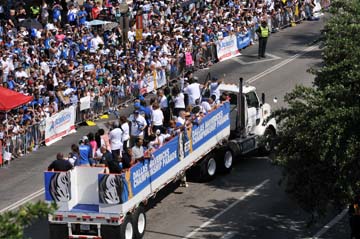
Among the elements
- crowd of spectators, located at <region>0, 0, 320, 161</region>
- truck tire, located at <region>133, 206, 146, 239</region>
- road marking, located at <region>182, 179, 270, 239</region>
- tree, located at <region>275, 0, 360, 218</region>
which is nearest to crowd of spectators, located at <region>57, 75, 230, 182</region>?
truck tire, located at <region>133, 206, 146, 239</region>

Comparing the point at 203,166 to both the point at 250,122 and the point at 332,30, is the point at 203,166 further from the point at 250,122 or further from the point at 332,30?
the point at 332,30

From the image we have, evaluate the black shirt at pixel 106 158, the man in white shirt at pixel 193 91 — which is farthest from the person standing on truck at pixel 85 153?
the man in white shirt at pixel 193 91

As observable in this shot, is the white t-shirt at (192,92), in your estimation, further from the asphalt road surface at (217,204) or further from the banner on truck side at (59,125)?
the banner on truck side at (59,125)

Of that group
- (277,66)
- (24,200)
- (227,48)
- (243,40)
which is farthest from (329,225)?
(243,40)

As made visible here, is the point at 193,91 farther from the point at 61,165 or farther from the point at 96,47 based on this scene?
the point at 96,47

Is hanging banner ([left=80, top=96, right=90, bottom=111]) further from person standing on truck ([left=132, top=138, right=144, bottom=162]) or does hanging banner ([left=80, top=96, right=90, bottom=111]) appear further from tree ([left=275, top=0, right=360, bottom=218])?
tree ([left=275, top=0, right=360, bottom=218])

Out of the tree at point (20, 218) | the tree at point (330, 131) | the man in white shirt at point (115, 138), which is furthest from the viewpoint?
the man in white shirt at point (115, 138)

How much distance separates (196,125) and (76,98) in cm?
851

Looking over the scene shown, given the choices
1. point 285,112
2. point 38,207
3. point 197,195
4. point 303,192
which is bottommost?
point 197,195

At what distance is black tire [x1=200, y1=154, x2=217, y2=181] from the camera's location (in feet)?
87.1

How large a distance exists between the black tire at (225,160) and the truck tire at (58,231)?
686 centimetres

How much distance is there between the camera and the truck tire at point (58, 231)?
70.3ft

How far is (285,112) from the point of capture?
21125 millimetres

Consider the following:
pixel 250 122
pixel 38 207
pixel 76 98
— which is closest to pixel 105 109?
pixel 76 98
